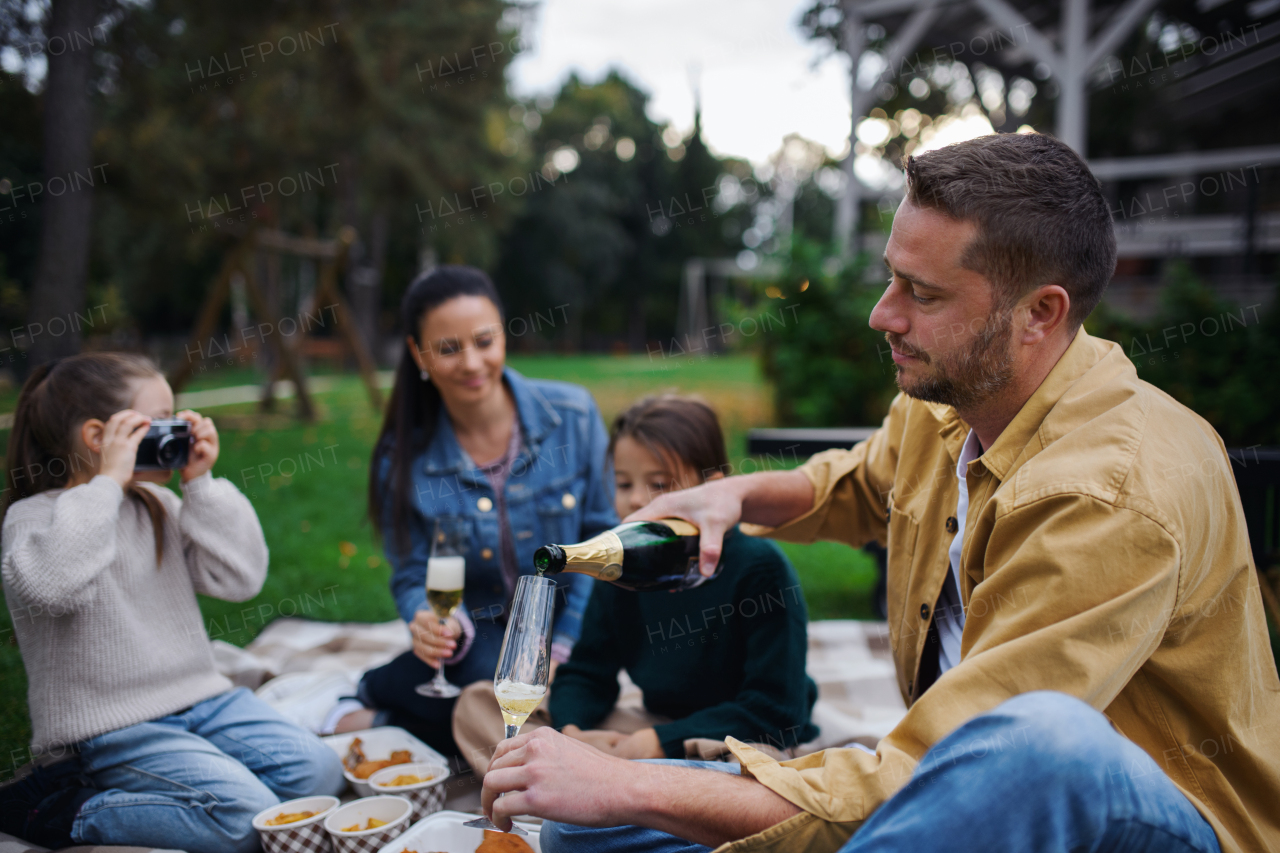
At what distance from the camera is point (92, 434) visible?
2.68 meters

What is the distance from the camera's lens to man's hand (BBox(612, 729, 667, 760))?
248 centimetres

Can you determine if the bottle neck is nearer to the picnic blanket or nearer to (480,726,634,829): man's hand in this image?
(480,726,634,829): man's hand

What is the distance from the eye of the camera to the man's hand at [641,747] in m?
2.48

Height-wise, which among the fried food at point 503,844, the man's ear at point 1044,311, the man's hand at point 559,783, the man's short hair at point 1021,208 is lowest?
the fried food at point 503,844

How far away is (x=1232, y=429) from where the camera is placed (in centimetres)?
717

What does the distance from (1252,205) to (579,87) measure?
139 ft

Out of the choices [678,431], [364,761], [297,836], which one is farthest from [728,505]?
[364,761]

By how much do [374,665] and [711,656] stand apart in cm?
210

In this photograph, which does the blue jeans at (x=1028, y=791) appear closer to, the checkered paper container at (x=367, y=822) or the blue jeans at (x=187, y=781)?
the checkered paper container at (x=367, y=822)

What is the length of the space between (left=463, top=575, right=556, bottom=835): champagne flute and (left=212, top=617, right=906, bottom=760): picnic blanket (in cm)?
138

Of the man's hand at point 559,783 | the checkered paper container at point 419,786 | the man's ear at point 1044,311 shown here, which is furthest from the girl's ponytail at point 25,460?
the man's ear at point 1044,311

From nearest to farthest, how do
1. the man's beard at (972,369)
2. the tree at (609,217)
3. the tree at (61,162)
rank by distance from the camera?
the man's beard at (972,369)
the tree at (61,162)
the tree at (609,217)

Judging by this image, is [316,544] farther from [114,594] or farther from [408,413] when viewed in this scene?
[114,594]

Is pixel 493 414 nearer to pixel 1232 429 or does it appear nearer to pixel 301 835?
pixel 301 835
